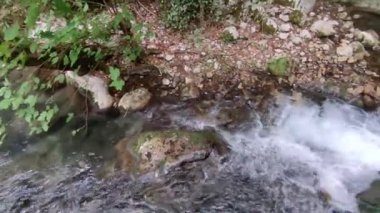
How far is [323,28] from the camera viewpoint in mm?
4766

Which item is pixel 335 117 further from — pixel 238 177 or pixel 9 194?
pixel 9 194

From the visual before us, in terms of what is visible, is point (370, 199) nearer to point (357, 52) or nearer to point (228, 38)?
point (357, 52)

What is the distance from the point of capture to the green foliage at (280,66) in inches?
178

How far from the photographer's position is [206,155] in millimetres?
3854

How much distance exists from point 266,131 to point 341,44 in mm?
1416

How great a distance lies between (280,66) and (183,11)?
1267 mm

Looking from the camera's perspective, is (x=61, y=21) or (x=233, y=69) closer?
(x=233, y=69)

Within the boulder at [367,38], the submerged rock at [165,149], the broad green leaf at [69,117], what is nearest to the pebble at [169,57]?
the submerged rock at [165,149]

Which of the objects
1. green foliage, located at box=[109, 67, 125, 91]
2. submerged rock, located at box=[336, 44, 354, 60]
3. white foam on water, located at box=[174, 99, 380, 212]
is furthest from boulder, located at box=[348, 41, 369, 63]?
green foliage, located at box=[109, 67, 125, 91]

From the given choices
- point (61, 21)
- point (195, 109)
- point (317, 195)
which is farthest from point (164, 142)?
point (61, 21)

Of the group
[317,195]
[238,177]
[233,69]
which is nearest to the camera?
[317,195]

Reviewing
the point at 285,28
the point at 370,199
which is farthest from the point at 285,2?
the point at 370,199

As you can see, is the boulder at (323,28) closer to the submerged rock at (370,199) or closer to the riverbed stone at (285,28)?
the riverbed stone at (285,28)

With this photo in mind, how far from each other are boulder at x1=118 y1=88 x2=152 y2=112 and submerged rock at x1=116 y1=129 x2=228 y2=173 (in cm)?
51
